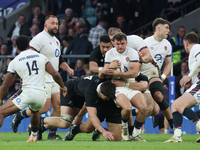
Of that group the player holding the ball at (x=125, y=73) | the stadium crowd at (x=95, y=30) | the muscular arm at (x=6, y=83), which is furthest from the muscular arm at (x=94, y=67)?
the muscular arm at (x=6, y=83)

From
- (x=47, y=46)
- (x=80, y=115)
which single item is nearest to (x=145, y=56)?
(x=80, y=115)

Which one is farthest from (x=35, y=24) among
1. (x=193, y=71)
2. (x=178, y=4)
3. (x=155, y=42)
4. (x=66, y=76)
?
(x=193, y=71)

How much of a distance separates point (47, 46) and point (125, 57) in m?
1.85

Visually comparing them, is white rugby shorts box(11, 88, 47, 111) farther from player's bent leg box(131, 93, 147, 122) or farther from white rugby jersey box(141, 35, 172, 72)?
white rugby jersey box(141, 35, 172, 72)

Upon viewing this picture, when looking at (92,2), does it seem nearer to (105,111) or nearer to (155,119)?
(155,119)

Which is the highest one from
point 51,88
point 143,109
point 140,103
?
point 51,88

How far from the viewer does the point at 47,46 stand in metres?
8.20

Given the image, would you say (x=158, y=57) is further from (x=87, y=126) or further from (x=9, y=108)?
(x=9, y=108)

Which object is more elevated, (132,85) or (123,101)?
(132,85)

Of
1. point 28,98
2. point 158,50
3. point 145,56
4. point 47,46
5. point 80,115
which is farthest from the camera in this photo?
point 158,50

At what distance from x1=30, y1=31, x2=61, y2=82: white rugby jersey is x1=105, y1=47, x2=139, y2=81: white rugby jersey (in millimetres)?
1436

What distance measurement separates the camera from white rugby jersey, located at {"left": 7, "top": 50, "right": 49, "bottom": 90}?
669cm

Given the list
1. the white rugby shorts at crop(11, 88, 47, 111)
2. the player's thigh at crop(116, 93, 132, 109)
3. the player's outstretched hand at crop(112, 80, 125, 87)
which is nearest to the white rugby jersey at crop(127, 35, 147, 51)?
the player's outstretched hand at crop(112, 80, 125, 87)

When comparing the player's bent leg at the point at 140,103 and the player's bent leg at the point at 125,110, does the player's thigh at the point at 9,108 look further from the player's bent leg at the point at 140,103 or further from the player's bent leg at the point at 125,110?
the player's bent leg at the point at 140,103
